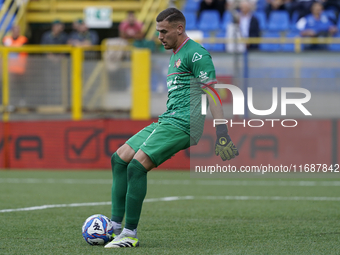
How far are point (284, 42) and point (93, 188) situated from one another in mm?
6076

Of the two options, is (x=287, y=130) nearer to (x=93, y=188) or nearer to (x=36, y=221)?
(x=93, y=188)

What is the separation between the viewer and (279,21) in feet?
56.9

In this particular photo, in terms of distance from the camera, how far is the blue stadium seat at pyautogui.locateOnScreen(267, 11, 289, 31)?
17.2 m

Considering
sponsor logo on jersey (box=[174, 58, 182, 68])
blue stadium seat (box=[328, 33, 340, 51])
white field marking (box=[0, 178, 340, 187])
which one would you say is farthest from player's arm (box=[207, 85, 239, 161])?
blue stadium seat (box=[328, 33, 340, 51])

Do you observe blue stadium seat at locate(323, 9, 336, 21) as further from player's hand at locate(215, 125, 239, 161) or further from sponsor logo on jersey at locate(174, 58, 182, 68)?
player's hand at locate(215, 125, 239, 161)

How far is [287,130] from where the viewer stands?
1270 centimetres

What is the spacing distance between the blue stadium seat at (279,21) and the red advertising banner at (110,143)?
17.4ft

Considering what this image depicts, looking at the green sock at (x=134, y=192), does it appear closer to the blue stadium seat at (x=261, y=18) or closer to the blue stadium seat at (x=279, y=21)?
the blue stadium seat at (x=279, y=21)

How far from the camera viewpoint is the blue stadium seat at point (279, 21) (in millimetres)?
17250

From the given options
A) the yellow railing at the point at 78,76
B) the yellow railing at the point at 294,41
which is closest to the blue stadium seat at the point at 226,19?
the yellow railing at the point at 294,41

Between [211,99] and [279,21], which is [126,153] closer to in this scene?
[211,99]

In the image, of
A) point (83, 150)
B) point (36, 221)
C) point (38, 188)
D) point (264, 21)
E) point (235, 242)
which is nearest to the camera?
point (235, 242)

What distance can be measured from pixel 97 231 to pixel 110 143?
7994mm

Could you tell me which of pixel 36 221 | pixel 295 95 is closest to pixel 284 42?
pixel 295 95
